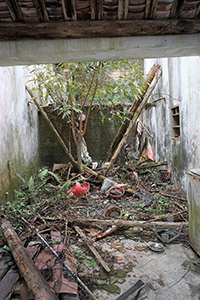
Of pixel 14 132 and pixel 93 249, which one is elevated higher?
pixel 14 132

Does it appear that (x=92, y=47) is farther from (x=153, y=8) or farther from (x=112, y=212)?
(x=112, y=212)

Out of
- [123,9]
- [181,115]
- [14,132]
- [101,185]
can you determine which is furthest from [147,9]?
[101,185]

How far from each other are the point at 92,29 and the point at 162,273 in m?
3.47

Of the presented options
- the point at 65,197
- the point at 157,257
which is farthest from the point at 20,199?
the point at 157,257

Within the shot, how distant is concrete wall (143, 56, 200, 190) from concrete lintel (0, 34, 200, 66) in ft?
9.12

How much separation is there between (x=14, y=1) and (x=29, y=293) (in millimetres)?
3174

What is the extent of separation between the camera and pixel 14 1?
1.74 meters

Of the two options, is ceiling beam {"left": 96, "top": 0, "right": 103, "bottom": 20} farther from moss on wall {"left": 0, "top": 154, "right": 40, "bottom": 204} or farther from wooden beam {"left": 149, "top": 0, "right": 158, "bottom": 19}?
moss on wall {"left": 0, "top": 154, "right": 40, "bottom": 204}

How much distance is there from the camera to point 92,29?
6.59 ft

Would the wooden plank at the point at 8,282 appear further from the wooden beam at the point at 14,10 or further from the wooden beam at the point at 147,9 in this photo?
the wooden beam at the point at 147,9

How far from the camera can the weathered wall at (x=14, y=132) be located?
4.84m

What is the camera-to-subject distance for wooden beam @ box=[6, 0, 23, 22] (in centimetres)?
175

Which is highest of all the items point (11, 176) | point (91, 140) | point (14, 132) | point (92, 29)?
point (92, 29)

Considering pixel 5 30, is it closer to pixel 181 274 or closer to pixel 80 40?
pixel 80 40
